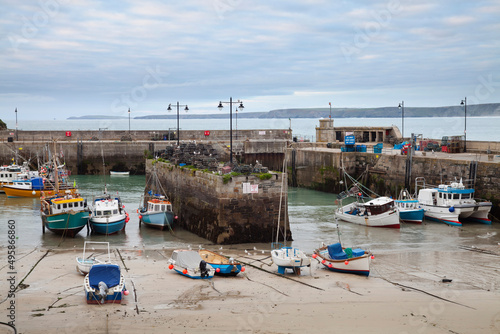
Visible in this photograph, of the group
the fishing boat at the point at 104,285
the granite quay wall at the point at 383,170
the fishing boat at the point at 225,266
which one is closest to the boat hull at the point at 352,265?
the fishing boat at the point at 225,266

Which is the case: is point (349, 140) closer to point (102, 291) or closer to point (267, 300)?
point (267, 300)

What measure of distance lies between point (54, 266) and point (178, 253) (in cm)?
447

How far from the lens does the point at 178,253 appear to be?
19391 mm

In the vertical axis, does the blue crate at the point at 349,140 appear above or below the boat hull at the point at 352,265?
above

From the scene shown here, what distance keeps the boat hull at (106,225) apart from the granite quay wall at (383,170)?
1884cm

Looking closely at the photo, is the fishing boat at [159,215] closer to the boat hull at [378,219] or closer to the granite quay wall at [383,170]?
the boat hull at [378,219]

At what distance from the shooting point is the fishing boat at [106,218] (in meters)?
27.1

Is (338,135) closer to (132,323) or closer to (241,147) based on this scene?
(241,147)

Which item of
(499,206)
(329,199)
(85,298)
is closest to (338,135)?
(329,199)

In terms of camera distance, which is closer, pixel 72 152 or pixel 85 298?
pixel 85 298

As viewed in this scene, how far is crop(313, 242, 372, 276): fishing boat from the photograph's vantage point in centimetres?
1911

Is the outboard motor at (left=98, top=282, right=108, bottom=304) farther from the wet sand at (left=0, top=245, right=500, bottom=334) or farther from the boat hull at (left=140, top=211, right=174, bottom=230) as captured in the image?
the boat hull at (left=140, top=211, right=174, bottom=230)

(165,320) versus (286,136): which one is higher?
(286,136)

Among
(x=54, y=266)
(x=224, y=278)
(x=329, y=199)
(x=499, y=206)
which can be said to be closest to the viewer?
(x=224, y=278)
